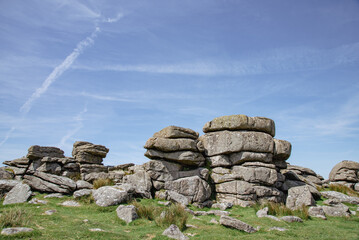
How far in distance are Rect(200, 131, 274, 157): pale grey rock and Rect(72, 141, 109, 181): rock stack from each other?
12.8 m

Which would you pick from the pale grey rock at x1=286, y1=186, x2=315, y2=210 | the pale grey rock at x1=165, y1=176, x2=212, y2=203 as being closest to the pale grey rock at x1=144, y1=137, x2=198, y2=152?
the pale grey rock at x1=165, y1=176, x2=212, y2=203

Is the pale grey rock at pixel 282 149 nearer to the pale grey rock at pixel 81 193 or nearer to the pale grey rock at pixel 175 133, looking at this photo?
the pale grey rock at pixel 175 133

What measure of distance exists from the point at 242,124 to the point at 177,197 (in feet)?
29.3

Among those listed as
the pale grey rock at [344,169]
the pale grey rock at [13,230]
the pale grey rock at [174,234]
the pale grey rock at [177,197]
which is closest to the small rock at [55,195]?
the pale grey rock at [177,197]

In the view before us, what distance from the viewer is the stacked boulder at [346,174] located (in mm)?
35594

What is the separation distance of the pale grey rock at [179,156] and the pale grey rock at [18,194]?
9663 mm

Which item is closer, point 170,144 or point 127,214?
point 127,214

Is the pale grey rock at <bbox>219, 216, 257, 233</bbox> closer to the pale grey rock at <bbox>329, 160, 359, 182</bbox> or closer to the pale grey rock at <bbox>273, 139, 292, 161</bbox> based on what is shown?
the pale grey rock at <bbox>273, 139, 292, 161</bbox>

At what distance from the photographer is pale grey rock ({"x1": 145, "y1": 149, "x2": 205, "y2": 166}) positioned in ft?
77.6

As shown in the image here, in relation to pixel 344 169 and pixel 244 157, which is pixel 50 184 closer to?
pixel 244 157

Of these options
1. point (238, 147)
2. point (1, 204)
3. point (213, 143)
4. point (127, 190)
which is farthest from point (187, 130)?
point (1, 204)

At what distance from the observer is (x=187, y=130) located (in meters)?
25.1

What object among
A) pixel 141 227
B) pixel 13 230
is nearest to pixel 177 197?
pixel 141 227

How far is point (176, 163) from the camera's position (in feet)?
79.6
